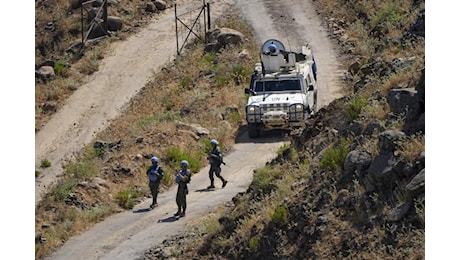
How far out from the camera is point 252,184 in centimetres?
2289

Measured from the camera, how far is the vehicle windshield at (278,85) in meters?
32.0

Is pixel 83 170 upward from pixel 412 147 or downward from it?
downward

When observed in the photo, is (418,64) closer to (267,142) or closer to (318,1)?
(267,142)

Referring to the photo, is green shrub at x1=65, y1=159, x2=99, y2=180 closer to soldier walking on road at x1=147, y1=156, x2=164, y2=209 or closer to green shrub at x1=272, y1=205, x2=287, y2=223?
soldier walking on road at x1=147, y1=156, x2=164, y2=209

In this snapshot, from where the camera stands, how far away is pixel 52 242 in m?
24.3

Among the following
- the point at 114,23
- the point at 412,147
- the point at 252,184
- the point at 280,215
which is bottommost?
the point at 114,23

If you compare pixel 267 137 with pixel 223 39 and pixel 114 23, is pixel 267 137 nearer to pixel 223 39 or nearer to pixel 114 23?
pixel 223 39

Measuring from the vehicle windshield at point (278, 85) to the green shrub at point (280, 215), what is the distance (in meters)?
12.4

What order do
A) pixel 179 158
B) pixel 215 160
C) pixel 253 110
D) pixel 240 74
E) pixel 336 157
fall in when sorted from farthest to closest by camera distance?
pixel 240 74 → pixel 253 110 → pixel 179 158 → pixel 215 160 → pixel 336 157

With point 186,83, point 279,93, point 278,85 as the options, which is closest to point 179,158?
point 279,93

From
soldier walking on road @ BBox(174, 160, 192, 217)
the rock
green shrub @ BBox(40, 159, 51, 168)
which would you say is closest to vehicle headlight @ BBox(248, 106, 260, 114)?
soldier walking on road @ BBox(174, 160, 192, 217)

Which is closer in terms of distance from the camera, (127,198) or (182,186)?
(182,186)

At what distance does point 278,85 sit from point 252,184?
973cm

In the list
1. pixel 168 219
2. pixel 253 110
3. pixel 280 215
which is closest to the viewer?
pixel 280 215
